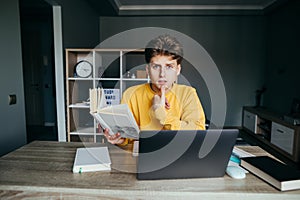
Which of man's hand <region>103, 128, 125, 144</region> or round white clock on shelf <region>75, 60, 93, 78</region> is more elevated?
round white clock on shelf <region>75, 60, 93, 78</region>

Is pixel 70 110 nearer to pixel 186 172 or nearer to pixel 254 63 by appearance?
pixel 186 172

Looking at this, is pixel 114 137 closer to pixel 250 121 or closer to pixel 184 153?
pixel 184 153

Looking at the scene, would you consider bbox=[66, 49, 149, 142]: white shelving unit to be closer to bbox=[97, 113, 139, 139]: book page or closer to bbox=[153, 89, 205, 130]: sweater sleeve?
bbox=[153, 89, 205, 130]: sweater sleeve

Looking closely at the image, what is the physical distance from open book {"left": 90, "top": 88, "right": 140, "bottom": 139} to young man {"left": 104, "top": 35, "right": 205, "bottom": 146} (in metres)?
0.07

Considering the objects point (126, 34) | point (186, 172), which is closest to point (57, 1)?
point (126, 34)

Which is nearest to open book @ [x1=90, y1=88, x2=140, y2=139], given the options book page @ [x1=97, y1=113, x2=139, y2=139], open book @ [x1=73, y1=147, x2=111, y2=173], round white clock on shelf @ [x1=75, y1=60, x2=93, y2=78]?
book page @ [x1=97, y1=113, x2=139, y2=139]

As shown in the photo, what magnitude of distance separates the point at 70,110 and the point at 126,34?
8.35 feet

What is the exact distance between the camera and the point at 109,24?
4.78 meters

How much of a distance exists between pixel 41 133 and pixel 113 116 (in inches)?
149

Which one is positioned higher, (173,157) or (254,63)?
(254,63)

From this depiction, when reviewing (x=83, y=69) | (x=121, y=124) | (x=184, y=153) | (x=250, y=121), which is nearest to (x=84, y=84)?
(x=83, y=69)

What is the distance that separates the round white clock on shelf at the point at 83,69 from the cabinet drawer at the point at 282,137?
2766 millimetres

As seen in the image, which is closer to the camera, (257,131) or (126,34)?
(257,131)

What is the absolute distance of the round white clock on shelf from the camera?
2.73m
